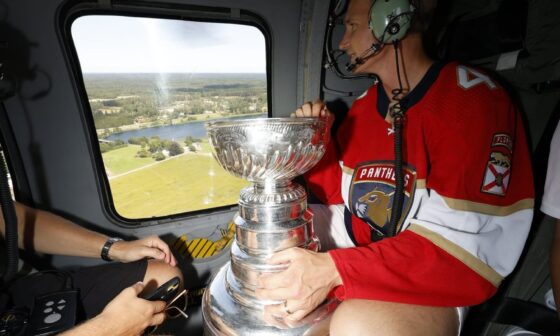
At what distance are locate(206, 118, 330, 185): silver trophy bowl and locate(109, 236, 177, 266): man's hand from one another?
833mm

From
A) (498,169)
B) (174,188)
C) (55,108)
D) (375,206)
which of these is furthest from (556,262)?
(55,108)

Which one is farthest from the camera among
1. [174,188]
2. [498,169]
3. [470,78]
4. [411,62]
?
[174,188]

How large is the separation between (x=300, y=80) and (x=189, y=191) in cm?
Answer: 101

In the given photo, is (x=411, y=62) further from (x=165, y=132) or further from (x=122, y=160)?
(x=122, y=160)

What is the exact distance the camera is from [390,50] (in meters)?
1.14

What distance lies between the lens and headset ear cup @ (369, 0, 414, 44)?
3.21 feet

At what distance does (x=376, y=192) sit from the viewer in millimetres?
1140

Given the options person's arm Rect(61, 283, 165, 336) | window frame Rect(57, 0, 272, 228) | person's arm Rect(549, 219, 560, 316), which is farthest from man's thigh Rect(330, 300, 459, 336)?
window frame Rect(57, 0, 272, 228)

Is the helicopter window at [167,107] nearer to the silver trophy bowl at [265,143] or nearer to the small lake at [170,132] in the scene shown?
the small lake at [170,132]

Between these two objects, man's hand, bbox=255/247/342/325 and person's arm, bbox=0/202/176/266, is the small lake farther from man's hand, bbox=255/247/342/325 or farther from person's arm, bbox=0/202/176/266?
man's hand, bbox=255/247/342/325

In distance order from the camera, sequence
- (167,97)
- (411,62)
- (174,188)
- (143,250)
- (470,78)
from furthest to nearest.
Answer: (174,188) → (167,97) → (143,250) → (411,62) → (470,78)

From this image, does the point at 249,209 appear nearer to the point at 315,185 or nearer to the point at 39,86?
the point at 315,185

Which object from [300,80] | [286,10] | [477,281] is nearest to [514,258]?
[477,281]

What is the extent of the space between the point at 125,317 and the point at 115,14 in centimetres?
137
